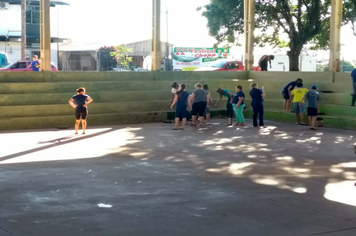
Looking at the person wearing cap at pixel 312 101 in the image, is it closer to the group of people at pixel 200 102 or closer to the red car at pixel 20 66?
the group of people at pixel 200 102

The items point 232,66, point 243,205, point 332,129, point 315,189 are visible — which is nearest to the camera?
point 243,205

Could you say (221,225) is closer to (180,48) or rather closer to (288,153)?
(288,153)

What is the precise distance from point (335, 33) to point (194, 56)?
23044mm

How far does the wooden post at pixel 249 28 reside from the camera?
83.1 feet

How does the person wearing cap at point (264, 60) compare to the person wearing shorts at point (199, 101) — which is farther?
the person wearing cap at point (264, 60)

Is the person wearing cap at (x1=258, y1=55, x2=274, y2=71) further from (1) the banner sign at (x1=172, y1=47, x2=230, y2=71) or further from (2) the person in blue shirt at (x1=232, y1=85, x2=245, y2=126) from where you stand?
(1) the banner sign at (x1=172, y1=47, x2=230, y2=71)

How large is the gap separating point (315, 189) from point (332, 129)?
34.4 feet

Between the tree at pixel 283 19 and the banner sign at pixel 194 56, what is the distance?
10.9m

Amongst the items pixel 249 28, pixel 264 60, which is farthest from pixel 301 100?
pixel 264 60

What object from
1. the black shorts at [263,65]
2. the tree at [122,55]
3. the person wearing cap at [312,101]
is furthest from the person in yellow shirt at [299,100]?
the tree at [122,55]

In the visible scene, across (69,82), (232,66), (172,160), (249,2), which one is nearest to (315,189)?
(172,160)

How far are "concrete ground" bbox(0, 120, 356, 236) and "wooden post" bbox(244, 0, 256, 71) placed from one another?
30.1 feet

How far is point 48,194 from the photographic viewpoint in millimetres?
8953

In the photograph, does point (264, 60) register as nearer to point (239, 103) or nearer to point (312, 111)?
point (239, 103)
